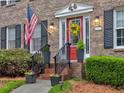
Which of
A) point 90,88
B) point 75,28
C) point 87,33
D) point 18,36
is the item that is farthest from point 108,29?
point 18,36

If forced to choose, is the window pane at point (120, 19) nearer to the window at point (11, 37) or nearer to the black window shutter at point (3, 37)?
the window at point (11, 37)

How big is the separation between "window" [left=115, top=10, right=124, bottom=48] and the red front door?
2543mm

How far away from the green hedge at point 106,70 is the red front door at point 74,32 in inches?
160

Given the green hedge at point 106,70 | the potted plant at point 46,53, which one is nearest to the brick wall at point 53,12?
the potted plant at point 46,53

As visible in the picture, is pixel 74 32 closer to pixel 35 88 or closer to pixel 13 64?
pixel 13 64

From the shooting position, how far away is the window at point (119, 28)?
→ 18.1 meters

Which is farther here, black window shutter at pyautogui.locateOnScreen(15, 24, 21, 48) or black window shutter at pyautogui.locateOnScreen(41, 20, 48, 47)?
black window shutter at pyautogui.locateOnScreen(15, 24, 21, 48)

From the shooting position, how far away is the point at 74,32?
20359mm

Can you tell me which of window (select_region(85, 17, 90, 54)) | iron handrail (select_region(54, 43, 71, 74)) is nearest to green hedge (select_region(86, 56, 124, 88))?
iron handrail (select_region(54, 43, 71, 74))

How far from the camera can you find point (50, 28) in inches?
858

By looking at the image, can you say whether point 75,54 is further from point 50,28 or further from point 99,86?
point 99,86

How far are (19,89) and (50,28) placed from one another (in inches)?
258

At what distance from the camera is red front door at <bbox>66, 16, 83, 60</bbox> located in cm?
2031

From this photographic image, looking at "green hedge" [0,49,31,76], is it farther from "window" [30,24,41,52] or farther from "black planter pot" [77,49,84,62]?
"window" [30,24,41,52]
